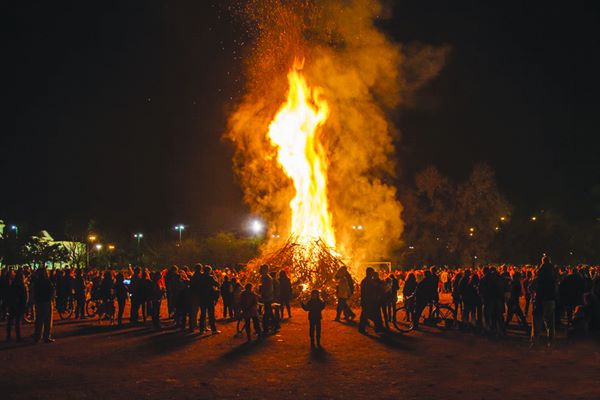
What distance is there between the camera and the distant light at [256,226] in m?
64.6

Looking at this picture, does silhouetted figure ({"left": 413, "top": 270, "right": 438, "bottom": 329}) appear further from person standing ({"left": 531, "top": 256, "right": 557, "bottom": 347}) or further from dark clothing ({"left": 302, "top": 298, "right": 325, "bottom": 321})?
dark clothing ({"left": 302, "top": 298, "right": 325, "bottom": 321})

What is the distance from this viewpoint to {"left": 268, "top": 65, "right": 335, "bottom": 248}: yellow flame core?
24703mm

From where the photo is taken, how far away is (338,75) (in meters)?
28.0

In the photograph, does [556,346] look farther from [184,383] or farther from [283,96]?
[283,96]

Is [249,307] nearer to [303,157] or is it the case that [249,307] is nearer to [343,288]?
Result: [343,288]

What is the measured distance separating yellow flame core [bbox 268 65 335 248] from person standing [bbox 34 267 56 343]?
12.6m

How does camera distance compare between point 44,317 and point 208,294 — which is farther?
point 208,294

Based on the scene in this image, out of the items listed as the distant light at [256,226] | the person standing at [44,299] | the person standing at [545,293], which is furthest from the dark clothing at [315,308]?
the distant light at [256,226]

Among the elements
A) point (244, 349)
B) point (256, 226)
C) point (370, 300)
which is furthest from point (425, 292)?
point (256, 226)

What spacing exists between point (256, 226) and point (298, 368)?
56.9 metres

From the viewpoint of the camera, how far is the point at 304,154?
24844 millimetres

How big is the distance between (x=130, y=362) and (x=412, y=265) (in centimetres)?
3910

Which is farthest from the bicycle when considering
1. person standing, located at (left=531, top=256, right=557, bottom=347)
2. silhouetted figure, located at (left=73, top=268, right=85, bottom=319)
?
silhouetted figure, located at (left=73, top=268, right=85, bottom=319)

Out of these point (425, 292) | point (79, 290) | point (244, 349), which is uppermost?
point (79, 290)
